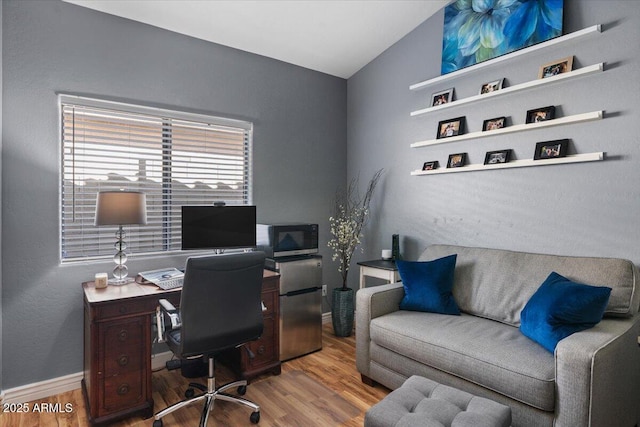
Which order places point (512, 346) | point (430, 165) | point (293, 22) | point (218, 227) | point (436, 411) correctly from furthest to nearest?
point (430, 165), point (293, 22), point (218, 227), point (512, 346), point (436, 411)

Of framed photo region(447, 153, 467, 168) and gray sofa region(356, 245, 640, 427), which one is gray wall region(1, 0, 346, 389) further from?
framed photo region(447, 153, 467, 168)

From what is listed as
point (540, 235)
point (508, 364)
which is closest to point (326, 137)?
point (540, 235)

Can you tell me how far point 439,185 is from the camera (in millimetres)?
3301

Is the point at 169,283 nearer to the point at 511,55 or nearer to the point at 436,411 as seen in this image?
the point at 436,411

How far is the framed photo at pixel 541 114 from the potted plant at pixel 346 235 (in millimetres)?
1522

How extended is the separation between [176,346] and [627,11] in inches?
131

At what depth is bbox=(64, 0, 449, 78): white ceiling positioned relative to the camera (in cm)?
275

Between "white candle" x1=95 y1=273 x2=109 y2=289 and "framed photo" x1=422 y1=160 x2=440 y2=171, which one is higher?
"framed photo" x1=422 y1=160 x2=440 y2=171

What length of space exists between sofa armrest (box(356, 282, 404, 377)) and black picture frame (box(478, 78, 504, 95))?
1731 millimetres

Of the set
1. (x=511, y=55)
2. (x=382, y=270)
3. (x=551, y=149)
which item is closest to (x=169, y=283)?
(x=382, y=270)

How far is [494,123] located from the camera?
112 inches

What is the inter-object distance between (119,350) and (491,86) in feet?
10.6

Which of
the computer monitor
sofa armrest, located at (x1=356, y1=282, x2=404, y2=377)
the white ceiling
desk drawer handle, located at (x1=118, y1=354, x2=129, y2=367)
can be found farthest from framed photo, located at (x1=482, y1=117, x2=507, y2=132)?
desk drawer handle, located at (x1=118, y1=354, x2=129, y2=367)

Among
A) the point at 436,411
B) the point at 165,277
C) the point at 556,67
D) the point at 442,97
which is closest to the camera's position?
the point at 436,411
